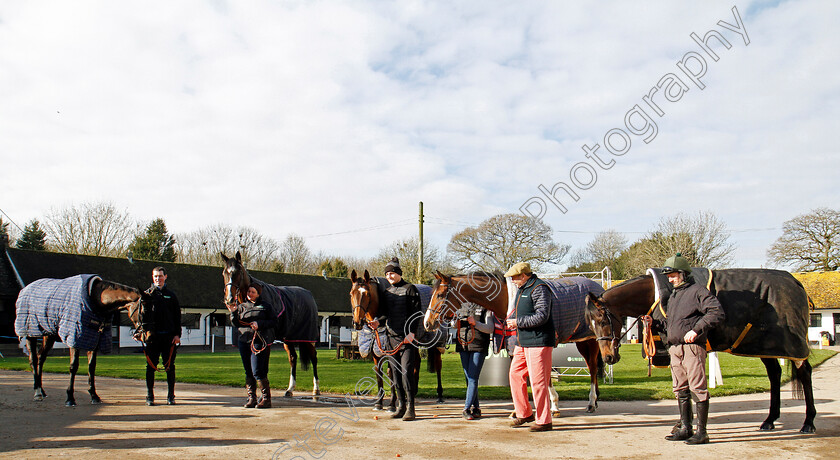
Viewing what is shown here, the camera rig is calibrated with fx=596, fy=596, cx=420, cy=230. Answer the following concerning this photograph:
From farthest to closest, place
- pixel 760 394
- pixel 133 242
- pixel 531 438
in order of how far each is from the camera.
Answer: pixel 133 242 → pixel 760 394 → pixel 531 438

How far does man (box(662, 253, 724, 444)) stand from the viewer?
6.33 m

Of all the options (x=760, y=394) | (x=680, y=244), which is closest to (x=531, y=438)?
(x=760, y=394)

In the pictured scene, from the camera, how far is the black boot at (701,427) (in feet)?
20.6

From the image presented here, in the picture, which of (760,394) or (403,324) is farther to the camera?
(760,394)

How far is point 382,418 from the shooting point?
26.3 feet

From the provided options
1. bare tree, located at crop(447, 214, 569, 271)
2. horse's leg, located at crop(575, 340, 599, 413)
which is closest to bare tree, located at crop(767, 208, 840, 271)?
bare tree, located at crop(447, 214, 569, 271)

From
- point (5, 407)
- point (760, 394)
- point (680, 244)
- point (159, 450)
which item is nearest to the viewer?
point (159, 450)

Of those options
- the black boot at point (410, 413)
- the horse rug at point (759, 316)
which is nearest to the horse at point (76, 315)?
the black boot at point (410, 413)

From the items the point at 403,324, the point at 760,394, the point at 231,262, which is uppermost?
the point at 231,262

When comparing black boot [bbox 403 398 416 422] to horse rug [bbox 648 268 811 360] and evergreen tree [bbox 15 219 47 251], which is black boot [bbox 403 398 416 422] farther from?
evergreen tree [bbox 15 219 47 251]

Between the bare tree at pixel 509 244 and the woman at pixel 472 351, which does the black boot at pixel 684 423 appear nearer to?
the woman at pixel 472 351

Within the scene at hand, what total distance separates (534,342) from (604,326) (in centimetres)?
84

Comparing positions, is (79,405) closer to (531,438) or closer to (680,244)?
(531,438)

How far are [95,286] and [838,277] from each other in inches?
1799
